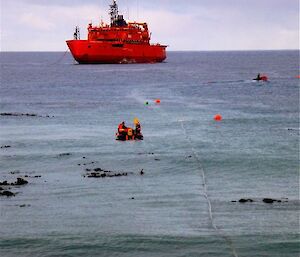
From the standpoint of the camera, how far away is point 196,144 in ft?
180

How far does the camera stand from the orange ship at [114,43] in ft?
551

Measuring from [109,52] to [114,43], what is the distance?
16.5ft

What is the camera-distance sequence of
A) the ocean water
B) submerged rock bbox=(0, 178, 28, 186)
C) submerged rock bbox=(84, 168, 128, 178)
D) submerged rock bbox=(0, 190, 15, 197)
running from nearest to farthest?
the ocean water
submerged rock bbox=(0, 190, 15, 197)
submerged rock bbox=(0, 178, 28, 186)
submerged rock bbox=(84, 168, 128, 178)

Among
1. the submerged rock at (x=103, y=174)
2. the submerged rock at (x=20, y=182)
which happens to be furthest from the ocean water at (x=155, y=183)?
the submerged rock at (x=103, y=174)

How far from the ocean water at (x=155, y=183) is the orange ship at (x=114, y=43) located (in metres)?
84.7

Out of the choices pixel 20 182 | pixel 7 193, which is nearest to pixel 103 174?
pixel 20 182

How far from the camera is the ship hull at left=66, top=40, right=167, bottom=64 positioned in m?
168

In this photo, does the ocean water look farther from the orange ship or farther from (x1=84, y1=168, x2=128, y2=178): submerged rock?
the orange ship

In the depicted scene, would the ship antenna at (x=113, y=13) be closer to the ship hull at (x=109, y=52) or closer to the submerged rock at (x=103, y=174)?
the ship hull at (x=109, y=52)

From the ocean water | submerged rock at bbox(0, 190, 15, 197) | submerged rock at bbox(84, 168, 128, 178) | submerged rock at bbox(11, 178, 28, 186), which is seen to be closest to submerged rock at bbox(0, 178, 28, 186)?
submerged rock at bbox(11, 178, 28, 186)

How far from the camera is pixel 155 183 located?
132ft

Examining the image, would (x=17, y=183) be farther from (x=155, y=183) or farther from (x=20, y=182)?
(x=155, y=183)

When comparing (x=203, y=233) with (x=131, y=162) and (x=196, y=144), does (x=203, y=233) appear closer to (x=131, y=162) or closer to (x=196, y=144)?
(x=131, y=162)

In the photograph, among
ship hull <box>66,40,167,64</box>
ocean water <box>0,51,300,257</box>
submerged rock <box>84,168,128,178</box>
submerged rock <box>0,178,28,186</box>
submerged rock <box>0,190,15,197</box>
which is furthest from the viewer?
ship hull <box>66,40,167,64</box>
